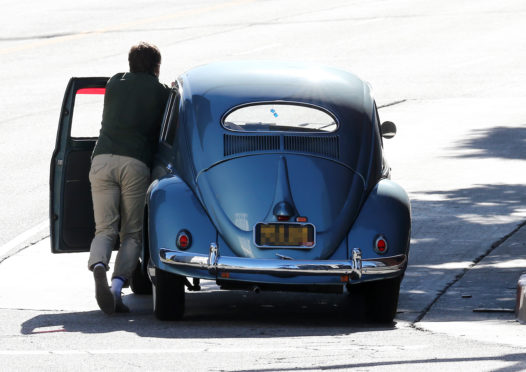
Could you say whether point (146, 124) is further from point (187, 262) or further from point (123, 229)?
point (187, 262)

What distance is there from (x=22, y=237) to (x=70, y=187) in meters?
2.59

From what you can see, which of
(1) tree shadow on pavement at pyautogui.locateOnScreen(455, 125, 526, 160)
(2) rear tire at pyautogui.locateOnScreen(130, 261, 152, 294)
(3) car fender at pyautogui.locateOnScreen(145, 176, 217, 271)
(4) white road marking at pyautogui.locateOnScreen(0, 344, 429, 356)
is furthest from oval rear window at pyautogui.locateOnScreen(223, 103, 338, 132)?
(1) tree shadow on pavement at pyautogui.locateOnScreen(455, 125, 526, 160)

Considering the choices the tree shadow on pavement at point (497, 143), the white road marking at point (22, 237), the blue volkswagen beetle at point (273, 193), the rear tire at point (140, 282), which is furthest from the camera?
the tree shadow on pavement at point (497, 143)

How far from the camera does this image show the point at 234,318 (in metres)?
9.05

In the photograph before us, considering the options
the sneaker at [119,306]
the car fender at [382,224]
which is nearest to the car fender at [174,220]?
the sneaker at [119,306]

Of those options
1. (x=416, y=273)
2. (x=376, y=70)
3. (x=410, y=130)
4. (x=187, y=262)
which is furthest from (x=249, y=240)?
(x=376, y=70)

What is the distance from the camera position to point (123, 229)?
9.60m

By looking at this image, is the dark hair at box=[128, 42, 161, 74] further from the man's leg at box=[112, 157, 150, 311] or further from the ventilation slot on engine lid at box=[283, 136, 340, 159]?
the ventilation slot on engine lid at box=[283, 136, 340, 159]

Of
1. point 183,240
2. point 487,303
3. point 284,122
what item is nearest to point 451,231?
point 487,303

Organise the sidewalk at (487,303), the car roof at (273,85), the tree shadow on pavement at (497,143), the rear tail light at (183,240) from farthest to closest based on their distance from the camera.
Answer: the tree shadow on pavement at (497,143), the car roof at (273,85), the rear tail light at (183,240), the sidewalk at (487,303)

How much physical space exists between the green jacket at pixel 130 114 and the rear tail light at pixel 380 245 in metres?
1.91

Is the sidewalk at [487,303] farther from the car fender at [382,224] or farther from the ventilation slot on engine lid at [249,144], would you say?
the ventilation slot on engine lid at [249,144]

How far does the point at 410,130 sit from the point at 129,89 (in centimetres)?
907

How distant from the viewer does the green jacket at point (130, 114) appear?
9.44 metres
